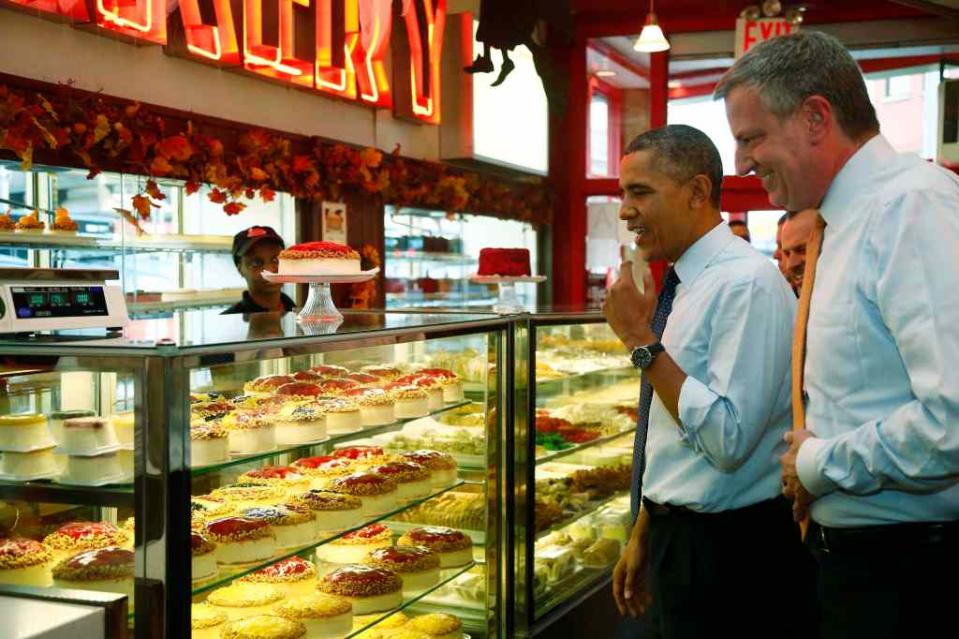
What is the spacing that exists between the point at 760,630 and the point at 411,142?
6.78m

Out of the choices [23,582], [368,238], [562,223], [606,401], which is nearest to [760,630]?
[23,582]

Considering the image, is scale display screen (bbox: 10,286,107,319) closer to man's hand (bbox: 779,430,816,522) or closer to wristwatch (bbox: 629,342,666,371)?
wristwatch (bbox: 629,342,666,371)

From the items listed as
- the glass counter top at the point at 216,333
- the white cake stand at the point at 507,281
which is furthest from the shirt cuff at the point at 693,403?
the white cake stand at the point at 507,281

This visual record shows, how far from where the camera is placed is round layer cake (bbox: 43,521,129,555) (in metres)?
2.53

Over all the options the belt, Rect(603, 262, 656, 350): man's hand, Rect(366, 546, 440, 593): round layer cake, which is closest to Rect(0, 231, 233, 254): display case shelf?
Rect(366, 546, 440, 593): round layer cake

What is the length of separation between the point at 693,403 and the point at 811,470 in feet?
1.80

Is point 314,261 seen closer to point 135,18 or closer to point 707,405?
point 707,405

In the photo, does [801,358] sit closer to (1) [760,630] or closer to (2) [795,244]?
(1) [760,630]

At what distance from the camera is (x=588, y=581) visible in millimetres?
4914

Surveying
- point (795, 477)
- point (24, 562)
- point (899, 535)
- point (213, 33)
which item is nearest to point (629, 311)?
point (795, 477)

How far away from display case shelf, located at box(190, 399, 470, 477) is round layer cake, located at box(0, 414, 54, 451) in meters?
0.40

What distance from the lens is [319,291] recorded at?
365cm

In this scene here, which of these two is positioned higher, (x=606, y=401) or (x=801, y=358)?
(x=801, y=358)

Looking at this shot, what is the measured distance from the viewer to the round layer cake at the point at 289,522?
3135 mm
